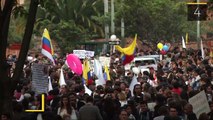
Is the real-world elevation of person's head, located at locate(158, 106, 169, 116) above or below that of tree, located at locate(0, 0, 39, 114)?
below

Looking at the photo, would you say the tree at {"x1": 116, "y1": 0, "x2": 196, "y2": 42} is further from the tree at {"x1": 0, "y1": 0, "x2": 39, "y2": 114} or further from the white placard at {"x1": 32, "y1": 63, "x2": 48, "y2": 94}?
the tree at {"x1": 0, "y1": 0, "x2": 39, "y2": 114}

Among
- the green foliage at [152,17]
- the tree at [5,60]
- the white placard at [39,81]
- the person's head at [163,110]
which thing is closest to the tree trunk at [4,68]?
the tree at [5,60]

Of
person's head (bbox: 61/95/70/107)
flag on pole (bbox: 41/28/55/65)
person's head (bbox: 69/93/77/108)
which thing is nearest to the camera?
person's head (bbox: 61/95/70/107)

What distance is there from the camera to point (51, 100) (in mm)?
14977

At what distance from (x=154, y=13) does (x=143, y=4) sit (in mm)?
958

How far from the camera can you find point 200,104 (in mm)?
12984

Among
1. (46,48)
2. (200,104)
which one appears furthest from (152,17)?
(200,104)

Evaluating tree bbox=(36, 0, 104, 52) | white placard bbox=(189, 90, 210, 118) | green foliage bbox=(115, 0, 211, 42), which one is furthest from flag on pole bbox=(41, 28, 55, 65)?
green foliage bbox=(115, 0, 211, 42)

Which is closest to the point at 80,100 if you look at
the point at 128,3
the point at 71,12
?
the point at 128,3

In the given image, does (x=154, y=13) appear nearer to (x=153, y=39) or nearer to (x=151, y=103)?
(x=153, y=39)

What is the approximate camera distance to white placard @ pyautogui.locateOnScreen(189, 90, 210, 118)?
42.3 feet

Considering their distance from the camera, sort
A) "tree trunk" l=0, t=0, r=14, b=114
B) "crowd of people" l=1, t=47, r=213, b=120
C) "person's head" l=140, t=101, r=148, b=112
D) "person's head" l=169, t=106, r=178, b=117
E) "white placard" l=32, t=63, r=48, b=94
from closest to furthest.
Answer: "tree trunk" l=0, t=0, r=14, b=114
"person's head" l=169, t=106, r=178, b=117
"crowd of people" l=1, t=47, r=213, b=120
"person's head" l=140, t=101, r=148, b=112
"white placard" l=32, t=63, r=48, b=94

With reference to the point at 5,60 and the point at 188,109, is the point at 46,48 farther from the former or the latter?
the point at 5,60

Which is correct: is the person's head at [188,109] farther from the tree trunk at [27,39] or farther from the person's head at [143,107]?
the tree trunk at [27,39]
